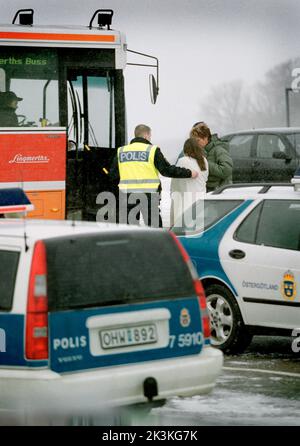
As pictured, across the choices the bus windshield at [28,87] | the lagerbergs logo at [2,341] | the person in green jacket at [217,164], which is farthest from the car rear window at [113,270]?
the bus windshield at [28,87]

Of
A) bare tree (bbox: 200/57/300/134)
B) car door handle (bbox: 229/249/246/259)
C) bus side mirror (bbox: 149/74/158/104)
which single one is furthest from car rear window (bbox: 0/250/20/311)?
bare tree (bbox: 200/57/300/134)

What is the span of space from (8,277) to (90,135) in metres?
10.4

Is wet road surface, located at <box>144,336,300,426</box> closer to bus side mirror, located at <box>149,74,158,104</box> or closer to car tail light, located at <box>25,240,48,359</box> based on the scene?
car tail light, located at <box>25,240,48,359</box>

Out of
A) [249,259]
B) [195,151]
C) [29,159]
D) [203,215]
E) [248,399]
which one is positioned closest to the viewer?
[248,399]

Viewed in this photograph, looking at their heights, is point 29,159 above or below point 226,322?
above

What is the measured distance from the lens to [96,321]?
285 inches

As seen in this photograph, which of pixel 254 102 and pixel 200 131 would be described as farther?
pixel 254 102

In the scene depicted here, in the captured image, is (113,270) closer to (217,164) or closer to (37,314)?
(37,314)

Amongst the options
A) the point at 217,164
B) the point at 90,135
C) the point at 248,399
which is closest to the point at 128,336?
the point at 248,399

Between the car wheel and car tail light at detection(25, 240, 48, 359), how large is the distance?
13.4 feet

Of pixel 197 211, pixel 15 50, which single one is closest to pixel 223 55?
pixel 15 50

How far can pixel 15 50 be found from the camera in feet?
54.7

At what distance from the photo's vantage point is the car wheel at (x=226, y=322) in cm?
1104
